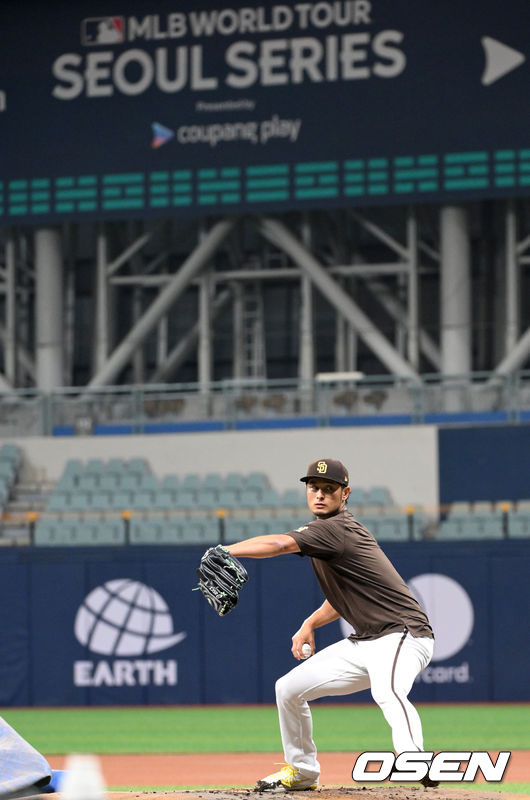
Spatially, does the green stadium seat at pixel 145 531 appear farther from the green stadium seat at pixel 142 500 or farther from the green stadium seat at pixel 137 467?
the green stadium seat at pixel 137 467

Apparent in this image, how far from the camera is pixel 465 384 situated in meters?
24.1

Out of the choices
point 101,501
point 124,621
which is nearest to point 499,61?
point 101,501

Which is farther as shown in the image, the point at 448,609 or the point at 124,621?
the point at 124,621

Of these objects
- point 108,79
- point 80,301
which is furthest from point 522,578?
point 80,301

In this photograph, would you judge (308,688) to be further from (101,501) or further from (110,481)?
(110,481)

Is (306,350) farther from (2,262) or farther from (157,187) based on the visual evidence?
(2,262)

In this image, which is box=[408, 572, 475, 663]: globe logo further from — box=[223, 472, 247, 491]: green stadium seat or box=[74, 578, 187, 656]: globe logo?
box=[223, 472, 247, 491]: green stadium seat

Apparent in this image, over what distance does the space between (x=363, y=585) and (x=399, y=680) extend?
545mm

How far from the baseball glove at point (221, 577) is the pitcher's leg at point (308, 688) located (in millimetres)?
852

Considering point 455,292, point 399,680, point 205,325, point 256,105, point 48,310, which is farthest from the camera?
point 205,325

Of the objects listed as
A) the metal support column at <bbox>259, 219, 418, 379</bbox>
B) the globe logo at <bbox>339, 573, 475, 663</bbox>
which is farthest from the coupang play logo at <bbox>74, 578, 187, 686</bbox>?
the metal support column at <bbox>259, 219, 418, 379</bbox>

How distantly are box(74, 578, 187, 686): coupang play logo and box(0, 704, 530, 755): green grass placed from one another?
47cm

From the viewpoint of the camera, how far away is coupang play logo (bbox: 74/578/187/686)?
1744 cm

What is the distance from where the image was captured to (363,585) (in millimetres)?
6875
